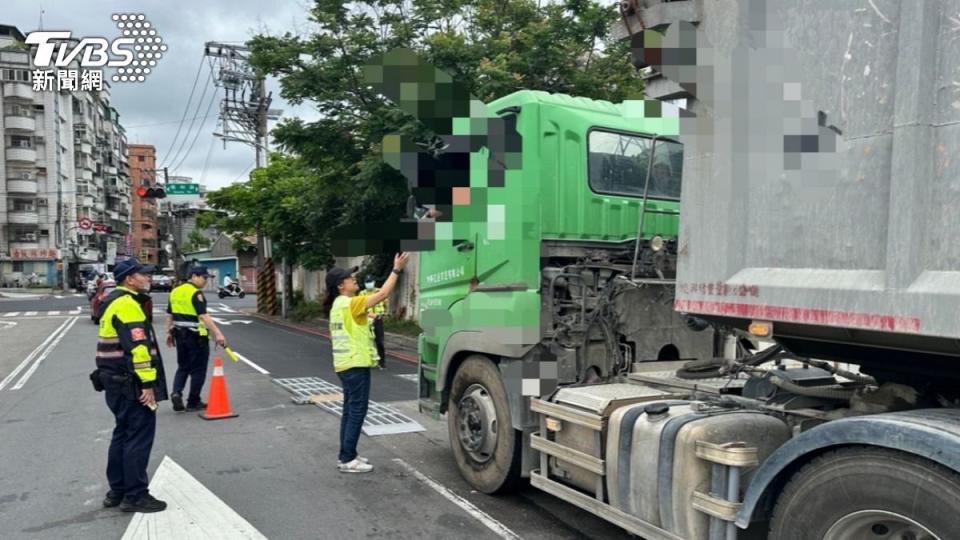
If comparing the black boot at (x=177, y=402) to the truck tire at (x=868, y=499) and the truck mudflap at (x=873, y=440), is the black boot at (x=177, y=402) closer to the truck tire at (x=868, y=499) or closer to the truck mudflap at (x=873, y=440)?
the truck mudflap at (x=873, y=440)

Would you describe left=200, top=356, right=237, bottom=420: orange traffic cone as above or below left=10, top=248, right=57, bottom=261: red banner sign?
below

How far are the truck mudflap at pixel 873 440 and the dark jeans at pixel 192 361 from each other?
7134 mm

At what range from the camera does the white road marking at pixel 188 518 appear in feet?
14.3

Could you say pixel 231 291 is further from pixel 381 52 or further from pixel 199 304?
pixel 199 304

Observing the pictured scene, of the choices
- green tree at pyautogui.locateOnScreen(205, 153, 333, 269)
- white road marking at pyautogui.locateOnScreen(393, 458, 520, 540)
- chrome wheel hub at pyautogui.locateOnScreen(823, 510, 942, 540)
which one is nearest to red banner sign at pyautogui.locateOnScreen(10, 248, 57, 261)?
green tree at pyautogui.locateOnScreen(205, 153, 333, 269)

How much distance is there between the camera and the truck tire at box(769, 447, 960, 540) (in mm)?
2234

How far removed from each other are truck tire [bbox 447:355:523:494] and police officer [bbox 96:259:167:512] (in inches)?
84.1

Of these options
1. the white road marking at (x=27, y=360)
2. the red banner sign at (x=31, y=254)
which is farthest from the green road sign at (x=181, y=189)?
the red banner sign at (x=31, y=254)

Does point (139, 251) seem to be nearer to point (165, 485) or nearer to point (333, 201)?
point (333, 201)

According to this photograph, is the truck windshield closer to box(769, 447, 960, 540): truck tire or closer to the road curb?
box(769, 447, 960, 540): truck tire

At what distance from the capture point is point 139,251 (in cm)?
9944

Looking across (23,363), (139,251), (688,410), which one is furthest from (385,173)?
(139,251)

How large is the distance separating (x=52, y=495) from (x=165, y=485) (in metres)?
0.78

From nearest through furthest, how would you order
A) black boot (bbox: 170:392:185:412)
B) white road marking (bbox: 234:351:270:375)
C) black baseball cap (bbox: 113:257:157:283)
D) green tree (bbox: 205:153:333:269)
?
1. black baseball cap (bbox: 113:257:157:283)
2. black boot (bbox: 170:392:185:412)
3. white road marking (bbox: 234:351:270:375)
4. green tree (bbox: 205:153:333:269)
